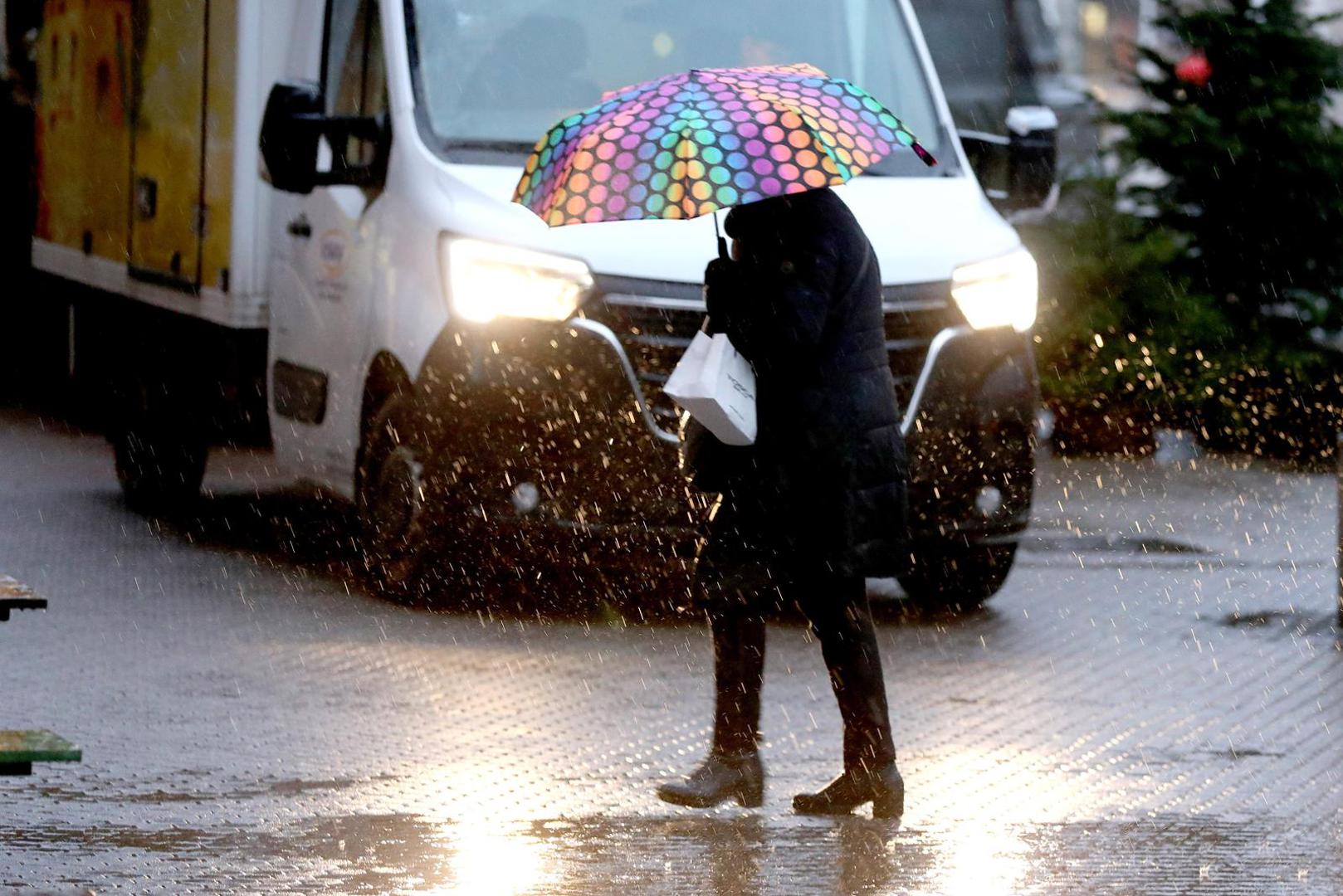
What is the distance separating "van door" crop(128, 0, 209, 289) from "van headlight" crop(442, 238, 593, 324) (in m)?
2.63

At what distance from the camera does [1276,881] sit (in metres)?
5.57

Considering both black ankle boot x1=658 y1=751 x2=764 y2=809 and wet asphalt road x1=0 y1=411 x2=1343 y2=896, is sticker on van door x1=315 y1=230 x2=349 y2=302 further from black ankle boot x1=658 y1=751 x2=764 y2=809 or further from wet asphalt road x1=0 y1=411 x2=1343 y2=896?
black ankle boot x1=658 y1=751 x2=764 y2=809

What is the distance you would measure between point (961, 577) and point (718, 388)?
13.6 feet

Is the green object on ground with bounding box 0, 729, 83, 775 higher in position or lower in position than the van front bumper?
higher

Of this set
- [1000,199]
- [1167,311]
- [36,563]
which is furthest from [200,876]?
[1167,311]

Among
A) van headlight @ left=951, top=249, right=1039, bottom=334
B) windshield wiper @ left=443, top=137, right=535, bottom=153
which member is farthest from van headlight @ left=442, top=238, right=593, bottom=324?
van headlight @ left=951, top=249, right=1039, bottom=334

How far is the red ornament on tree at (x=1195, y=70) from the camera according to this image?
17.1 metres

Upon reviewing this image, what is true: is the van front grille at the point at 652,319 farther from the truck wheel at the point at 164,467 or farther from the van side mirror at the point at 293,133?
the truck wheel at the point at 164,467

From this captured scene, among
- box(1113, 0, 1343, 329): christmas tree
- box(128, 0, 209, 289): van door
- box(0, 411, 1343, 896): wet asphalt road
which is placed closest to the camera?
box(0, 411, 1343, 896): wet asphalt road

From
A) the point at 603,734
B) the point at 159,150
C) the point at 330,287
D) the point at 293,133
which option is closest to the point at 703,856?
the point at 603,734

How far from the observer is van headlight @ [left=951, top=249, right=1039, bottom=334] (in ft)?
30.0

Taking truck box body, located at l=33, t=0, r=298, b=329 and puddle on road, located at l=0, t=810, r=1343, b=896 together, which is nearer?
puddle on road, located at l=0, t=810, r=1343, b=896

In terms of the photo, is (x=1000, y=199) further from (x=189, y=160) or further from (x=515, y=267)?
(x=189, y=160)

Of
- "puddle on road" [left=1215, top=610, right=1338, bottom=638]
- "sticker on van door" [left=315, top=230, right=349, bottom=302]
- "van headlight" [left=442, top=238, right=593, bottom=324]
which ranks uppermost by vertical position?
"van headlight" [left=442, top=238, right=593, bottom=324]
